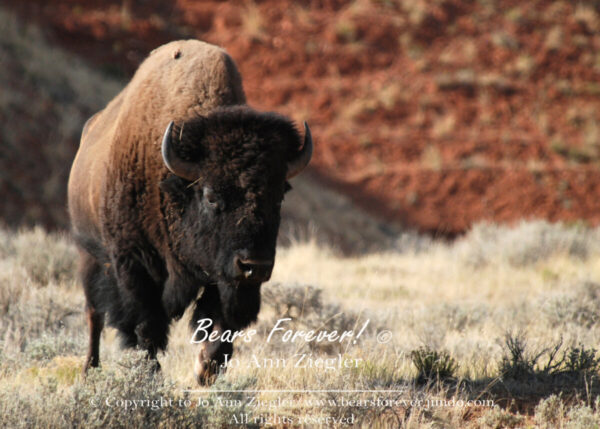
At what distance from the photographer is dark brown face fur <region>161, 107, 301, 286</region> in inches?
169

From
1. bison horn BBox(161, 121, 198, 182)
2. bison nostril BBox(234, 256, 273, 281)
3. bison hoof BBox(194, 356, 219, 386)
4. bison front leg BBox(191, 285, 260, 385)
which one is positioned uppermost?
bison horn BBox(161, 121, 198, 182)

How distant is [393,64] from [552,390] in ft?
71.5

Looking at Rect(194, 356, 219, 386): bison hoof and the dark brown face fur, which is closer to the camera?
the dark brown face fur

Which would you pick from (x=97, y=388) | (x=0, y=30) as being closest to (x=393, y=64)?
(x=0, y=30)

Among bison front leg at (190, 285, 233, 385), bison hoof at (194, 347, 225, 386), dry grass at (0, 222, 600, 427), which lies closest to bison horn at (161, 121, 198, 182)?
bison front leg at (190, 285, 233, 385)

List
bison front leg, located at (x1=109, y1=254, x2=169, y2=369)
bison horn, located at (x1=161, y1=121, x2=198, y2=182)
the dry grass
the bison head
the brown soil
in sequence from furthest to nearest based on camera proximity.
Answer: the brown soil < bison front leg, located at (x1=109, y1=254, x2=169, y2=369) < bison horn, located at (x1=161, y1=121, x2=198, y2=182) < the bison head < the dry grass

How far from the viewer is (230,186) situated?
4.41 metres

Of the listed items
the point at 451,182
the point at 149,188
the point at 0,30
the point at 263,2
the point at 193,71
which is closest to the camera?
the point at 149,188

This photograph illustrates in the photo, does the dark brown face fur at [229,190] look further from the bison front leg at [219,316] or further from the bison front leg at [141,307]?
the bison front leg at [141,307]

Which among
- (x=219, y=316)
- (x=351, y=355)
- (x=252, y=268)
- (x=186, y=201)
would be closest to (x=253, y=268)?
(x=252, y=268)

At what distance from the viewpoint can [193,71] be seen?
17.0ft

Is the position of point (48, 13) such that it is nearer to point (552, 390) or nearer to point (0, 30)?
point (0, 30)

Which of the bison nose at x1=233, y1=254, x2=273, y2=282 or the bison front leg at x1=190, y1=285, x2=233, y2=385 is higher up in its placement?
the bison nose at x1=233, y1=254, x2=273, y2=282

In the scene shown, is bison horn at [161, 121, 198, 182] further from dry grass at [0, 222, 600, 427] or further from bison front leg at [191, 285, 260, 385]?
dry grass at [0, 222, 600, 427]
